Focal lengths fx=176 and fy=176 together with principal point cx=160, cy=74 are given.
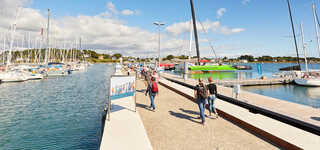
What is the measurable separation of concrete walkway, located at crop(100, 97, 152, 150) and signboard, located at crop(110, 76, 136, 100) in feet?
2.94

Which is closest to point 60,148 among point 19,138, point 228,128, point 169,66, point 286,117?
point 19,138

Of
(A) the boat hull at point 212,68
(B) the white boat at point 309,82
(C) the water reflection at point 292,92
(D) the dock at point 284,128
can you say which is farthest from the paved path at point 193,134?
(A) the boat hull at point 212,68

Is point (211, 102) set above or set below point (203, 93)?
below

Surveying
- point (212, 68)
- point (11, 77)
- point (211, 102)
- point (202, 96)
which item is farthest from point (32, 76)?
point (212, 68)

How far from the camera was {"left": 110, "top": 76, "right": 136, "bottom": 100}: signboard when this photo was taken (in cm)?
693

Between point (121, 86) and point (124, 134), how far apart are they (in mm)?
2308

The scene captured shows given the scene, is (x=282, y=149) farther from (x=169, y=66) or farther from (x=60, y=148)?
(x=169, y=66)

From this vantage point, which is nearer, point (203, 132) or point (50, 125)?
point (203, 132)

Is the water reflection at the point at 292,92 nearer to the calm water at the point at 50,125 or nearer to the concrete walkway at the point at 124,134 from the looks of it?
the concrete walkway at the point at 124,134

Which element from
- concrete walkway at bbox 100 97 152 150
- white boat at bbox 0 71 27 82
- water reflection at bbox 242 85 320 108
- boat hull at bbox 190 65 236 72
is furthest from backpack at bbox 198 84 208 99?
boat hull at bbox 190 65 236 72

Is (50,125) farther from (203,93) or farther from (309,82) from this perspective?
(309,82)

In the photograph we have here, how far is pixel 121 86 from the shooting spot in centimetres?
723

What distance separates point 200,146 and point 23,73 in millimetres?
38284

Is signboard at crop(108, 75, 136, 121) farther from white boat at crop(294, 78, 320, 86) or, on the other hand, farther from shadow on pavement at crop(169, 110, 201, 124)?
white boat at crop(294, 78, 320, 86)
